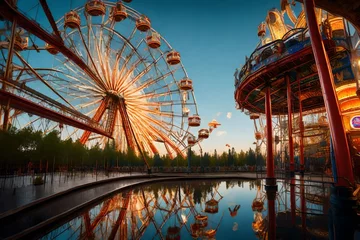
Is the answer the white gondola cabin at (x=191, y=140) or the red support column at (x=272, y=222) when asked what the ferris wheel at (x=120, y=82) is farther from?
the red support column at (x=272, y=222)

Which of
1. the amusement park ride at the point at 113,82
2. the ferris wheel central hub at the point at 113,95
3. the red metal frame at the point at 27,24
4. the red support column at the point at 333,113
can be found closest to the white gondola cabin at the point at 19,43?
the amusement park ride at the point at 113,82

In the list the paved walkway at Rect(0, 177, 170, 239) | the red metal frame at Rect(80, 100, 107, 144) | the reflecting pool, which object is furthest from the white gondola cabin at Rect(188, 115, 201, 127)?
the paved walkway at Rect(0, 177, 170, 239)

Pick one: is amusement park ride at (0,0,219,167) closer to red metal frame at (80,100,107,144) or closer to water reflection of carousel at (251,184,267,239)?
red metal frame at (80,100,107,144)

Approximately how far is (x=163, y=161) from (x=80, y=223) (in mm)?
38061

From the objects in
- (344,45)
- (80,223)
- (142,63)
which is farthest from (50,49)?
(344,45)

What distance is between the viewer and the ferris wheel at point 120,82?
26641 mm

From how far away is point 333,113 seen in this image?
949 centimetres

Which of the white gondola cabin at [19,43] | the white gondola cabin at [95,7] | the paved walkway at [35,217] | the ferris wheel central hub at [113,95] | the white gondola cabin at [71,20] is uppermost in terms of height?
the white gondola cabin at [95,7]

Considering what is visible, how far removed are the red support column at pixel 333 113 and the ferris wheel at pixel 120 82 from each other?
56.1 ft

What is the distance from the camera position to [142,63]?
3250cm

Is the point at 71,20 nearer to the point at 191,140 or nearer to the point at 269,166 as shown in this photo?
the point at 269,166

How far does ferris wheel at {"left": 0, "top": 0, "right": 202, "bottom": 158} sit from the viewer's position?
26.6 metres

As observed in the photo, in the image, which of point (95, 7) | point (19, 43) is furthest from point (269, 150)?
point (19, 43)

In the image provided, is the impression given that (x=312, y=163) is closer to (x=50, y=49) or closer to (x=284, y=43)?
(x=284, y=43)
